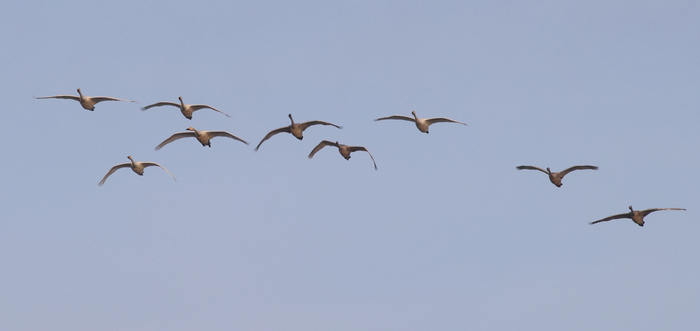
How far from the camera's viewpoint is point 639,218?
5634 cm

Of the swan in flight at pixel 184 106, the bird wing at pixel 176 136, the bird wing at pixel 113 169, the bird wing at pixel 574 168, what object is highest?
the swan in flight at pixel 184 106

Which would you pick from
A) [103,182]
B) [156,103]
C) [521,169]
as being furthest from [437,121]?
[103,182]

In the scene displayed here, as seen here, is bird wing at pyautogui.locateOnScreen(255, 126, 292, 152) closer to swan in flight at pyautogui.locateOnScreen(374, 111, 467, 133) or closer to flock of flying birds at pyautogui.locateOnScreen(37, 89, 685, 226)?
flock of flying birds at pyautogui.locateOnScreen(37, 89, 685, 226)

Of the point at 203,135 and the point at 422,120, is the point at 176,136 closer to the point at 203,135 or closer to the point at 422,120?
the point at 203,135

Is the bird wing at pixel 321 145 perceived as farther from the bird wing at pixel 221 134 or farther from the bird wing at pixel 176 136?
the bird wing at pixel 176 136

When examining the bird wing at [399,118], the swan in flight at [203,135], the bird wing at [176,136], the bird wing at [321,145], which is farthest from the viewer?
the bird wing at [321,145]

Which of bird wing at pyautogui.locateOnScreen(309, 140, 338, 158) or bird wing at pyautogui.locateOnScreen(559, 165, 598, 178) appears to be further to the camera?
bird wing at pyautogui.locateOnScreen(309, 140, 338, 158)

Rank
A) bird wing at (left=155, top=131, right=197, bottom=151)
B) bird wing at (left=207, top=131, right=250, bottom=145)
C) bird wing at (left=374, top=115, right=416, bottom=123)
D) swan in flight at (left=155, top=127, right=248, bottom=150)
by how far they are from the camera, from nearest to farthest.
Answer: bird wing at (left=207, top=131, right=250, bottom=145) < swan in flight at (left=155, top=127, right=248, bottom=150) < bird wing at (left=155, top=131, right=197, bottom=151) < bird wing at (left=374, top=115, right=416, bottom=123)

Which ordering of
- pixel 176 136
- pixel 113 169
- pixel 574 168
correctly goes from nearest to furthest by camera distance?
1. pixel 574 168
2. pixel 176 136
3. pixel 113 169

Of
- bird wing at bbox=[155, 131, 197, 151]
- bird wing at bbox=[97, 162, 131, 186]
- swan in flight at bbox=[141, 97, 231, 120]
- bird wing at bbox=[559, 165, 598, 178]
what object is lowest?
bird wing at bbox=[97, 162, 131, 186]

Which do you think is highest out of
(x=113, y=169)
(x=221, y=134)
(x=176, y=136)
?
(x=221, y=134)

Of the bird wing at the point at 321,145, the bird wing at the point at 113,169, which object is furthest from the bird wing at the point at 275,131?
the bird wing at the point at 113,169

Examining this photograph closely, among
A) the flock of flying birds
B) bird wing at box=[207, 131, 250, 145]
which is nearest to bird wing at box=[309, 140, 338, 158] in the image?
the flock of flying birds

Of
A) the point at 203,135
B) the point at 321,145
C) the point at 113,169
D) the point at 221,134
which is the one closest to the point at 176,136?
the point at 203,135
